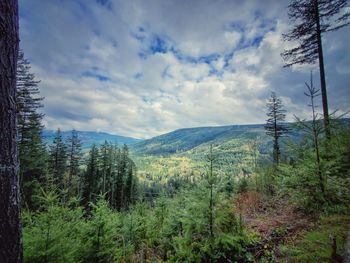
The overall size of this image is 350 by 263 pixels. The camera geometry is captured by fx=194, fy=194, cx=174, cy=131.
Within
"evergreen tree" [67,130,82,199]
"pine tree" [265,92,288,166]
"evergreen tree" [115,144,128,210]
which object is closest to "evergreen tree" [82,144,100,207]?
"evergreen tree" [67,130,82,199]

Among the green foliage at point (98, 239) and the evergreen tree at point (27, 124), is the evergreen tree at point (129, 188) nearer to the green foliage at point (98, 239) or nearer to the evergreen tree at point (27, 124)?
the evergreen tree at point (27, 124)

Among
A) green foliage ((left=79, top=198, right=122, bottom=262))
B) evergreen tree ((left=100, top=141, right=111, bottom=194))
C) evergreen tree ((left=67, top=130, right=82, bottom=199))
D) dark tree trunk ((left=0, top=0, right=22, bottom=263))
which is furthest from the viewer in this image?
evergreen tree ((left=100, top=141, right=111, bottom=194))

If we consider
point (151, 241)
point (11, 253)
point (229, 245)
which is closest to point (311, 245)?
point (229, 245)

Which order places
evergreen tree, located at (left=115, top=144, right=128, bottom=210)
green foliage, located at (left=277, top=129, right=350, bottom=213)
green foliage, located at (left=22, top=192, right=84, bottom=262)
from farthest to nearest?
evergreen tree, located at (left=115, top=144, right=128, bottom=210), green foliage, located at (left=277, top=129, right=350, bottom=213), green foliage, located at (left=22, top=192, right=84, bottom=262)

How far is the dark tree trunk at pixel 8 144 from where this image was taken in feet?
7.03

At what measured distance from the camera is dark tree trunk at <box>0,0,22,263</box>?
2143mm

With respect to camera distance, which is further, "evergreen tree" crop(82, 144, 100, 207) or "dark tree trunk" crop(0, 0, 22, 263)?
"evergreen tree" crop(82, 144, 100, 207)

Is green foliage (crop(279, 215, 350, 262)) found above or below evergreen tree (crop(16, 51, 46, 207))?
below

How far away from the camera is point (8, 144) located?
7.38ft

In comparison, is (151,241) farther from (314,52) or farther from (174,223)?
(314,52)

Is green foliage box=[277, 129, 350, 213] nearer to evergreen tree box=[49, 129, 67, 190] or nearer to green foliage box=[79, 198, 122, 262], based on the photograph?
green foliage box=[79, 198, 122, 262]

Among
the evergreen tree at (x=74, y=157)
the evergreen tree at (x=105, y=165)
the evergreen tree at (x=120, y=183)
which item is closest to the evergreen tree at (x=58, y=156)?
the evergreen tree at (x=74, y=157)

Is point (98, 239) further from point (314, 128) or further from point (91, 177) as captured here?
point (91, 177)

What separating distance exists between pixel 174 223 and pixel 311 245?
18.7 ft
